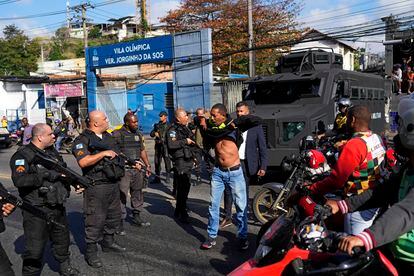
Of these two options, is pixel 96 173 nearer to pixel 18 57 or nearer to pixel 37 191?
pixel 37 191

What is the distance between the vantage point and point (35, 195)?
437cm

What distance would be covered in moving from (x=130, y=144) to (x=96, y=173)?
1.76 m

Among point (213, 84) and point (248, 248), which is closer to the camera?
point (248, 248)

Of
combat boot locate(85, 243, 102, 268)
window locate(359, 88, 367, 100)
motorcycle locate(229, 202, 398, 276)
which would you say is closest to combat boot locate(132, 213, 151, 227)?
combat boot locate(85, 243, 102, 268)

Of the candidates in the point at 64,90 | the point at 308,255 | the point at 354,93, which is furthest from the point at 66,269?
the point at 64,90

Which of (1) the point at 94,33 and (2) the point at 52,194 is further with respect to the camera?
(1) the point at 94,33

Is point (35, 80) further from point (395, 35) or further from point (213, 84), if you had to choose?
point (395, 35)

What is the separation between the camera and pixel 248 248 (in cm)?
541

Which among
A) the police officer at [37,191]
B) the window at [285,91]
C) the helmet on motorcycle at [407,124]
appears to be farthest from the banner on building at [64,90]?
the helmet on motorcycle at [407,124]

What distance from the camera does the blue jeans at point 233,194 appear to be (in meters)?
5.27

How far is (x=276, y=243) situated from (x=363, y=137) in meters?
1.62

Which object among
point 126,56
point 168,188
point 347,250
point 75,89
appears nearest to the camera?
point 347,250

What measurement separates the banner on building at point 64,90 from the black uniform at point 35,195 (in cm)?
2535

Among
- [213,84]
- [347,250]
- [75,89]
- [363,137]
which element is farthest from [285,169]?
[75,89]
